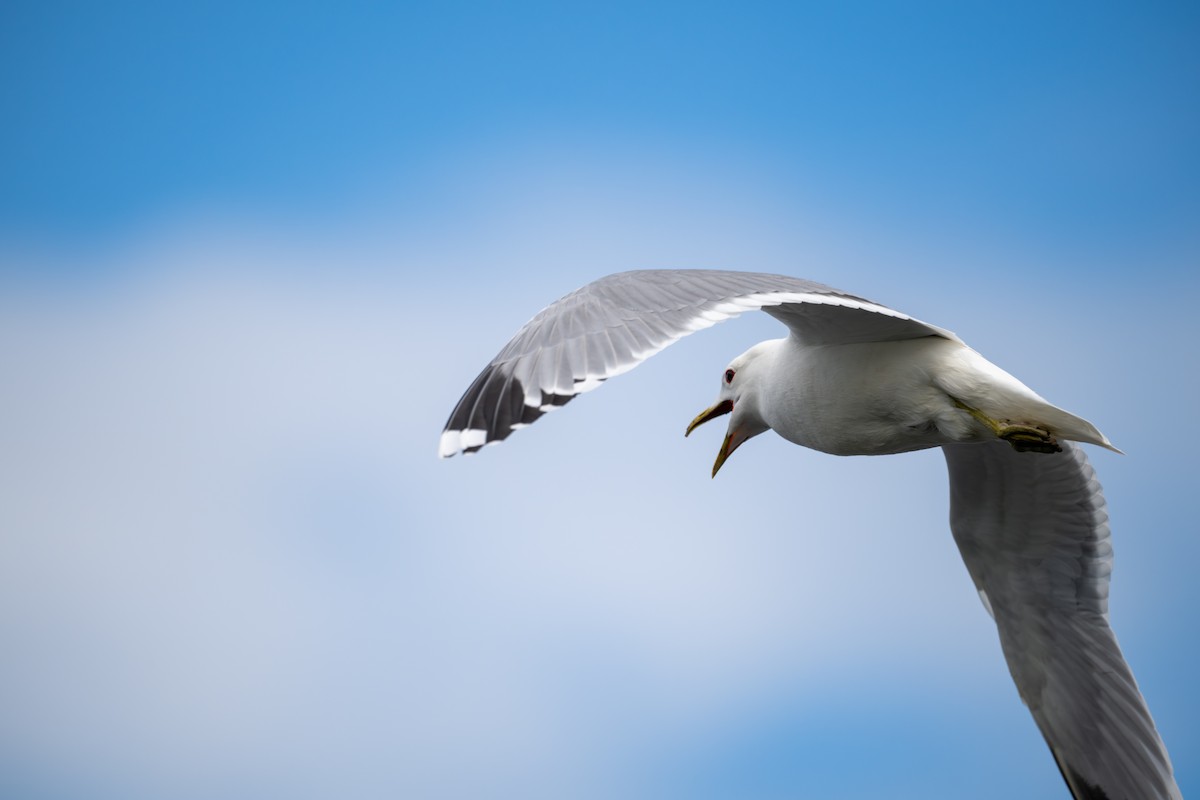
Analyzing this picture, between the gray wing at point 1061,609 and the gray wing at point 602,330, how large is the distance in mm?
1125

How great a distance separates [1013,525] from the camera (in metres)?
4.16

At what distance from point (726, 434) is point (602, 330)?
1.26 m

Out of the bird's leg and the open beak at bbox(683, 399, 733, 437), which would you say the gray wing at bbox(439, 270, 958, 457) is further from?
the open beak at bbox(683, 399, 733, 437)

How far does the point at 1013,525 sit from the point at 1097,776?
3.04 feet

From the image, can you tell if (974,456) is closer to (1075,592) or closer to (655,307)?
(1075,592)

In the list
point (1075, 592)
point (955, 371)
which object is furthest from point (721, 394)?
point (1075, 592)

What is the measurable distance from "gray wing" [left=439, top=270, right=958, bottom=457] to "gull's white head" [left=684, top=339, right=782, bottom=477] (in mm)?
600

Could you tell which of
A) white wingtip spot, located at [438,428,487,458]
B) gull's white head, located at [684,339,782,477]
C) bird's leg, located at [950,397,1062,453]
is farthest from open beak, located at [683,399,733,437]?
white wingtip spot, located at [438,428,487,458]

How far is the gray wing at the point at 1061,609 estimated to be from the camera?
405 cm

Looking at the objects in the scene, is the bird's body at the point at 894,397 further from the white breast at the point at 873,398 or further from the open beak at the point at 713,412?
the open beak at the point at 713,412

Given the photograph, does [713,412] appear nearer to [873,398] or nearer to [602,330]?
[873,398]

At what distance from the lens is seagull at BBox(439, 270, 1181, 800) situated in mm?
2771

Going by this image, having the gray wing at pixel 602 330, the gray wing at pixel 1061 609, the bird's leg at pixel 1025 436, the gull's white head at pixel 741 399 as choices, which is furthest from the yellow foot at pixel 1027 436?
the gray wing at pixel 1061 609

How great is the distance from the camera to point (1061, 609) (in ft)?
14.0
